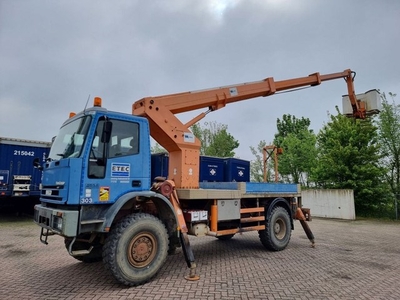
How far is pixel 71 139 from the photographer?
16.9ft

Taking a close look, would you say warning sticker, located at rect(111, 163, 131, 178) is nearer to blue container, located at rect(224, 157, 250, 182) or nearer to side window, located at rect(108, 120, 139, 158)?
side window, located at rect(108, 120, 139, 158)

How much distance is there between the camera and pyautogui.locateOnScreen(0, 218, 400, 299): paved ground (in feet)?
15.2

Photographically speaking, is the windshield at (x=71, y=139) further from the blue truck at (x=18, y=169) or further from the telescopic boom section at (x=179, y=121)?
the blue truck at (x=18, y=169)

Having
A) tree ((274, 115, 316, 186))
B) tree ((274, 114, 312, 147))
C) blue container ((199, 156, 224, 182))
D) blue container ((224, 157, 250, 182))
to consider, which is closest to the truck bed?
blue container ((199, 156, 224, 182))

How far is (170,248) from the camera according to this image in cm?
582

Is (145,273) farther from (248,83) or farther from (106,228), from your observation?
(248,83)

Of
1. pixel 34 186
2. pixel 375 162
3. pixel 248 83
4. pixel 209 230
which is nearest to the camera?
pixel 209 230

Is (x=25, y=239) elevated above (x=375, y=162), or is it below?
below

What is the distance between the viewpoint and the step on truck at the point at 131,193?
4.70 meters

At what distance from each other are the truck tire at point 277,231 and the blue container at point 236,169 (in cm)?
860

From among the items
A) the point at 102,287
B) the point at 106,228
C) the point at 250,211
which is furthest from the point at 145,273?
the point at 250,211

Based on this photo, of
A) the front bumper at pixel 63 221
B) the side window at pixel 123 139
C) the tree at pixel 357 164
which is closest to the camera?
the front bumper at pixel 63 221

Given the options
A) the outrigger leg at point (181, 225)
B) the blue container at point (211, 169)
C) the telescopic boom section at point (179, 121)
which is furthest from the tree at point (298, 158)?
the outrigger leg at point (181, 225)

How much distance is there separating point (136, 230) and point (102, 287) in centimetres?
112
